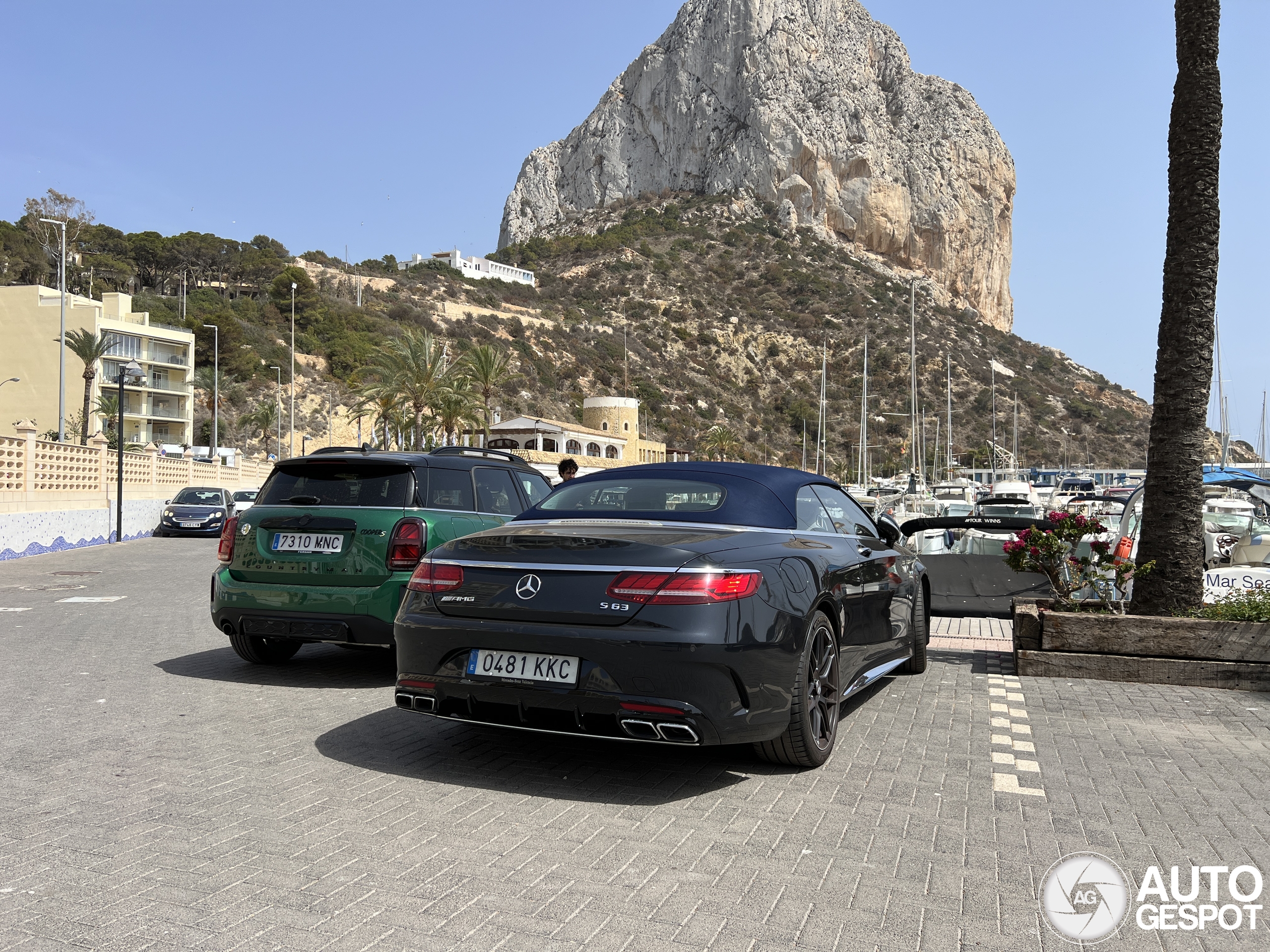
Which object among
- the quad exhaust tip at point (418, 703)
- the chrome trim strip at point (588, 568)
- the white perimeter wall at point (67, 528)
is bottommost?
the white perimeter wall at point (67, 528)

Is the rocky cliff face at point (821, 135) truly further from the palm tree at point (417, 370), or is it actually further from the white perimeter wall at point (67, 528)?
the white perimeter wall at point (67, 528)

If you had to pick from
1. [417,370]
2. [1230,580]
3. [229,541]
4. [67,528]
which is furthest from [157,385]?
[1230,580]

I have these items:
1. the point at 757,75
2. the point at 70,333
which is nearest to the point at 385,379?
the point at 70,333

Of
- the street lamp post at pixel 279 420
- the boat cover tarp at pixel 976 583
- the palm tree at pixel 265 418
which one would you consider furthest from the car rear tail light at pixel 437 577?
the palm tree at pixel 265 418

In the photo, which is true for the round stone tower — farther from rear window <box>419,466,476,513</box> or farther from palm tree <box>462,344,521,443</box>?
rear window <box>419,466,476,513</box>

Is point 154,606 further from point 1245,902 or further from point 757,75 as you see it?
point 757,75

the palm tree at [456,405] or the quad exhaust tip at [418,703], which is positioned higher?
the palm tree at [456,405]

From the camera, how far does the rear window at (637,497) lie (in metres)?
5.34

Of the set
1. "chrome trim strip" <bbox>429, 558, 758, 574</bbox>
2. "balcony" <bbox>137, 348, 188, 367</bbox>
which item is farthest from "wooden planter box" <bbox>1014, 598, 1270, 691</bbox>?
"balcony" <bbox>137, 348, 188, 367</bbox>

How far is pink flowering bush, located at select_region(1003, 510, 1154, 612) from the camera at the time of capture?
8227 mm

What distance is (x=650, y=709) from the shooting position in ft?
14.3

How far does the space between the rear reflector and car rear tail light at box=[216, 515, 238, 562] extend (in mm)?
4380

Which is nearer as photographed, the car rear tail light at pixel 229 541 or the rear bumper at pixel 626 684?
the rear bumper at pixel 626 684

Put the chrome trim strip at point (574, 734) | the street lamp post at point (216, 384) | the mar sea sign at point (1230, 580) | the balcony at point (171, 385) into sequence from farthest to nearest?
the balcony at point (171, 385) < the street lamp post at point (216, 384) < the mar sea sign at point (1230, 580) < the chrome trim strip at point (574, 734)
